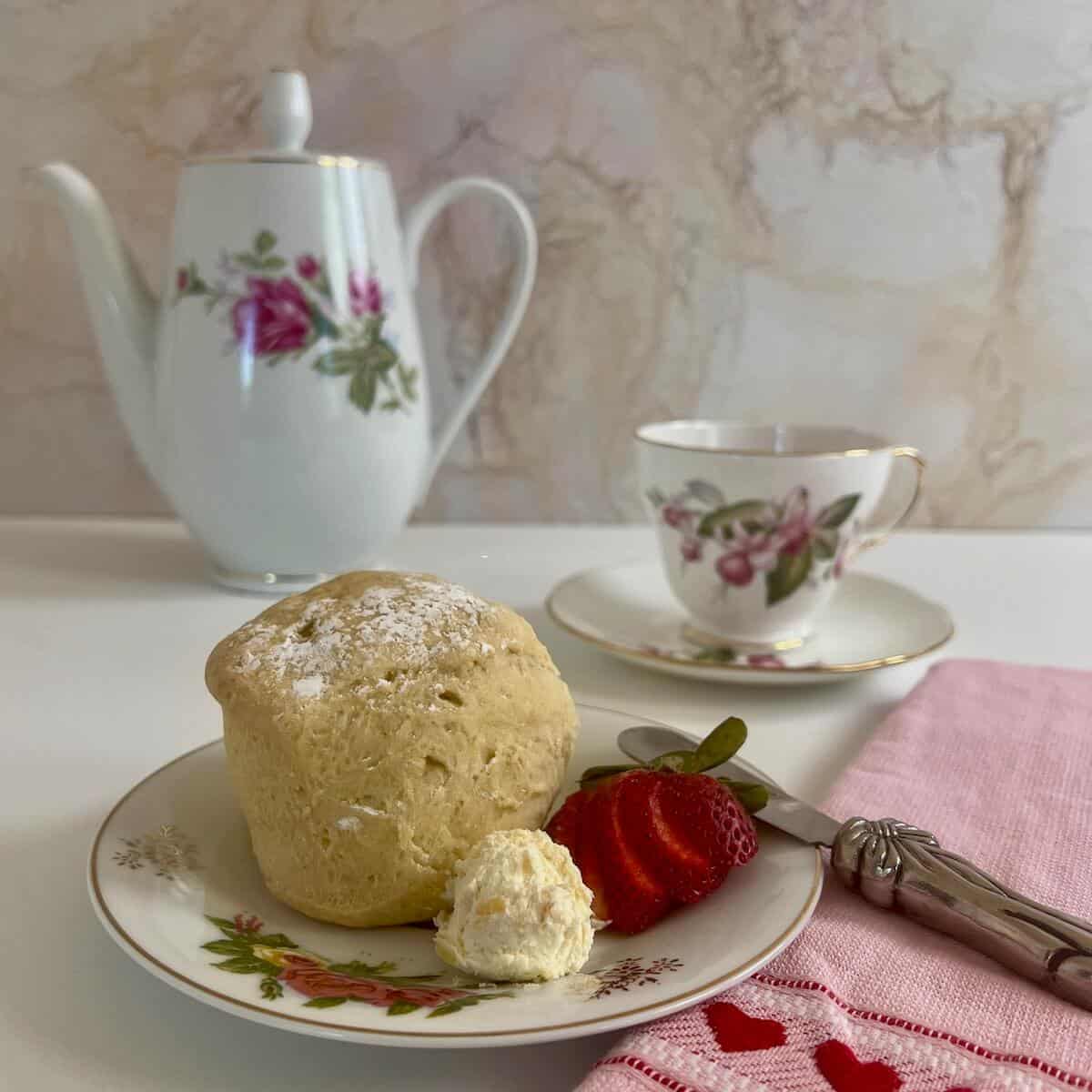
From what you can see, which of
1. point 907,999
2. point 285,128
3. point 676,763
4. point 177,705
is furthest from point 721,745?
point 285,128

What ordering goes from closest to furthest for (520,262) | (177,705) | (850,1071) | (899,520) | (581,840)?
(850,1071)
(581,840)
(177,705)
(899,520)
(520,262)

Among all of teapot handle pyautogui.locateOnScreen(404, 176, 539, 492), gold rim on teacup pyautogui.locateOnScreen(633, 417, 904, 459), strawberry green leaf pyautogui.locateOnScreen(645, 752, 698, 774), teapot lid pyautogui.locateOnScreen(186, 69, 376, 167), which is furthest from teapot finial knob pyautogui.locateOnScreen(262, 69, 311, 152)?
strawberry green leaf pyautogui.locateOnScreen(645, 752, 698, 774)

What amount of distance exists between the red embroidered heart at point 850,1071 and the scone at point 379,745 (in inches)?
6.1

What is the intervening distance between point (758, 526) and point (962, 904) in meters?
0.34

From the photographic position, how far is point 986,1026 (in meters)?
0.38

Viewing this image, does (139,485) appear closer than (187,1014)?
No

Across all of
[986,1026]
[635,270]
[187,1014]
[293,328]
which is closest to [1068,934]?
[986,1026]

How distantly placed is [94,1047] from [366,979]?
0.09 metres

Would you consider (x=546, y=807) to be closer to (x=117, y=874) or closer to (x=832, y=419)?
(x=117, y=874)

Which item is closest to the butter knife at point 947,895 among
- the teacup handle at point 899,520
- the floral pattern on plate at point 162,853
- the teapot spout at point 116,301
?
the floral pattern on plate at point 162,853

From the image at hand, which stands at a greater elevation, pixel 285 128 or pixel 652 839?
pixel 285 128

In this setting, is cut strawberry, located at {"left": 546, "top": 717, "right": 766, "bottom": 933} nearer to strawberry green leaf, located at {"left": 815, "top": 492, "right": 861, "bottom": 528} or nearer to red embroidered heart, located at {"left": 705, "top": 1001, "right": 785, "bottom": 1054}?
red embroidered heart, located at {"left": 705, "top": 1001, "right": 785, "bottom": 1054}

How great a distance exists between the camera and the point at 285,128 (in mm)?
834

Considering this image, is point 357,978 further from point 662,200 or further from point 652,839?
point 662,200
